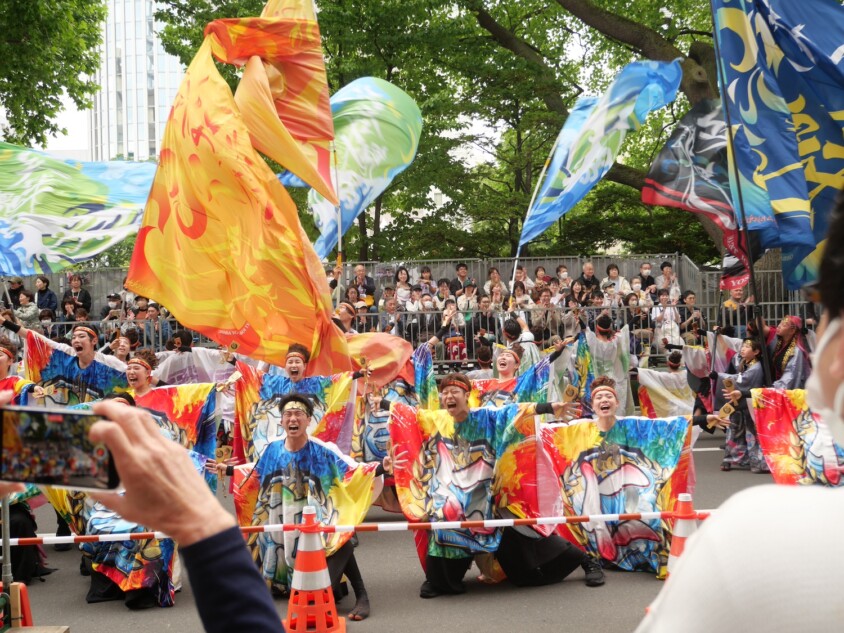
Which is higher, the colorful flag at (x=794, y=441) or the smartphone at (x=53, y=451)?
the smartphone at (x=53, y=451)

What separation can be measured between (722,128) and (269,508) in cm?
683

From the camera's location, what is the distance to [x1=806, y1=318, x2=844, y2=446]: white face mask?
1084 millimetres

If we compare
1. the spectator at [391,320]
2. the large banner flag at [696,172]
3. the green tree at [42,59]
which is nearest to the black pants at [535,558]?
the large banner flag at [696,172]

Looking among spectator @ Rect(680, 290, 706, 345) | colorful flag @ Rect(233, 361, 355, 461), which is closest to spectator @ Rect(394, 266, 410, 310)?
spectator @ Rect(680, 290, 706, 345)

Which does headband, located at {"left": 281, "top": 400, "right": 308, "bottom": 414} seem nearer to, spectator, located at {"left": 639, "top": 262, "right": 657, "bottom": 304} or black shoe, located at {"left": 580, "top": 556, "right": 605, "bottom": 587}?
black shoe, located at {"left": 580, "top": 556, "right": 605, "bottom": 587}

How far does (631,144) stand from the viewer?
3008 cm

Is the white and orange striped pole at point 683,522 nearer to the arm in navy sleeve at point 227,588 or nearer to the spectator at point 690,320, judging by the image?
the arm in navy sleeve at point 227,588

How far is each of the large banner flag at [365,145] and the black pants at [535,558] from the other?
469 centimetres

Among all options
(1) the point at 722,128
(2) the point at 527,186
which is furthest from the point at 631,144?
(1) the point at 722,128

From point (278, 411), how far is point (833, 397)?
7640 mm

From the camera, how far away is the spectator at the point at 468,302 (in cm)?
1548

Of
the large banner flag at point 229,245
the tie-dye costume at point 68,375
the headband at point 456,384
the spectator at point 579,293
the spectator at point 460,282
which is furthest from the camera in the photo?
the spectator at point 460,282

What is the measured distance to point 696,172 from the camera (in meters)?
10.4

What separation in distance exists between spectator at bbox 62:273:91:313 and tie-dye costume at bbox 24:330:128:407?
755 centimetres
